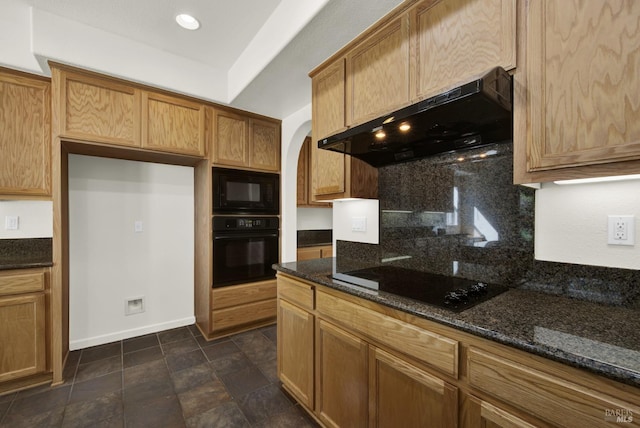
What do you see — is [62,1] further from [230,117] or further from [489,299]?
[489,299]

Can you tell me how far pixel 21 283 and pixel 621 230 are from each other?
11.4ft

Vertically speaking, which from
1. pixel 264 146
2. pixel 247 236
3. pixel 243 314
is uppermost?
pixel 264 146

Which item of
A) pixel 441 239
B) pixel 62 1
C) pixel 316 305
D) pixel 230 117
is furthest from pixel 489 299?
pixel 62 1

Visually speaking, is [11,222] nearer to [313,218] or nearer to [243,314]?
[243,314]

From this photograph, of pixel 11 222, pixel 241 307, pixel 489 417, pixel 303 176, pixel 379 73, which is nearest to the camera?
pixel 489 417

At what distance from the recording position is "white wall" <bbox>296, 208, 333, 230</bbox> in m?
4.32

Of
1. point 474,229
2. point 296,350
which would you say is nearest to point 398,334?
point 474,229

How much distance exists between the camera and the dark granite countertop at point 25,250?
7.36 ft

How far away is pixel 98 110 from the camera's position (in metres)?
2.19

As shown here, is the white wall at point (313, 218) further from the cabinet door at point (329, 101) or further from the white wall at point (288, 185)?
the cabinet door at point (329, 101)

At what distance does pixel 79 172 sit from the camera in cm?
257

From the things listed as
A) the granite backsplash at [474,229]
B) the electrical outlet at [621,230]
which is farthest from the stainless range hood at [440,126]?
the electrical outlet at [621,230]

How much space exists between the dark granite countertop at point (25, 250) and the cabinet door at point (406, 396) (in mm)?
2618

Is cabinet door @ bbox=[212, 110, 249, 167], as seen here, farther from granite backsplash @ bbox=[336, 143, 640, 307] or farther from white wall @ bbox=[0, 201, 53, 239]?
granite backsplash @ bbox=[336, 143, 640, 307]
